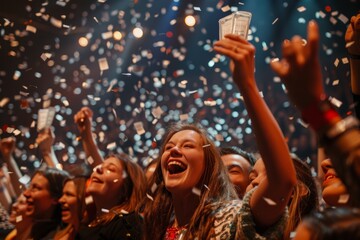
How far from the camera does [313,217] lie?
1.29 m

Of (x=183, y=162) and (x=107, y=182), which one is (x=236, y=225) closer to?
(x=183, y=162)

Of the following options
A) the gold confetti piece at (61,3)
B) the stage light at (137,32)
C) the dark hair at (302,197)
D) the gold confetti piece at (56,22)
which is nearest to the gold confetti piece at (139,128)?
the stage light at (137,32)

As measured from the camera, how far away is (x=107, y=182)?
10.7 ft

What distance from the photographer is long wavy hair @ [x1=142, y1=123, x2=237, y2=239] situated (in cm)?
222

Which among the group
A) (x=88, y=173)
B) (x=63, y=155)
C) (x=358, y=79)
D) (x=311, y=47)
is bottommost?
(x=63, y=155)

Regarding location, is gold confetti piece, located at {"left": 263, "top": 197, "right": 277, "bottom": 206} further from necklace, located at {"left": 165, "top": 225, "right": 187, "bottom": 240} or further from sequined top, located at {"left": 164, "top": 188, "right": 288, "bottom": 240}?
necklace, located at {"left": 165, "top": 225, "right": 187, "bottom": 240}

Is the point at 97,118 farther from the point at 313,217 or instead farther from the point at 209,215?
the point at 313,217

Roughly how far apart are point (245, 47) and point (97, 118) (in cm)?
470

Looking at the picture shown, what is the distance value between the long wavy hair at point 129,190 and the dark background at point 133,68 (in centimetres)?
222

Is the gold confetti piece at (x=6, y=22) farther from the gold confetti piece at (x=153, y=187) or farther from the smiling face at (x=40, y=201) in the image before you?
the gold confetti piece at (x=153, y=187)

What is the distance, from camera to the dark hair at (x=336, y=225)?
1.13 m

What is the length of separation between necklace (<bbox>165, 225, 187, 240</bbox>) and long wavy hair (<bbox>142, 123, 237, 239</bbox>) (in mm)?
38

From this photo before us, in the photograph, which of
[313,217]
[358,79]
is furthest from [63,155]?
[313,217]

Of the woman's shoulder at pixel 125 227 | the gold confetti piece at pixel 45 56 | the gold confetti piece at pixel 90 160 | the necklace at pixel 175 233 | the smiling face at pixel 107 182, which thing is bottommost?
the woman's shoulder at pixel 125 227
